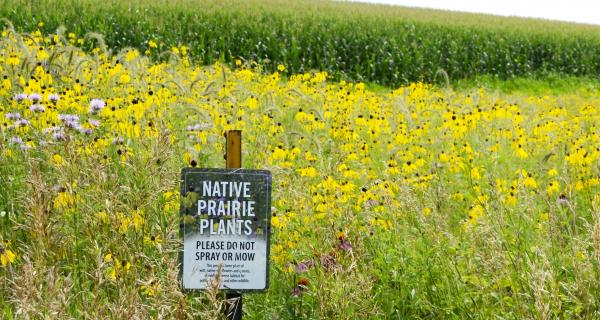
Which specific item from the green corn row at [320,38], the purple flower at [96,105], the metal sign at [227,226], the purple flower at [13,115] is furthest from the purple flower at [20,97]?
the green corn row at [320,38]

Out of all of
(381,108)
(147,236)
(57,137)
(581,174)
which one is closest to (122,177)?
(57,137)

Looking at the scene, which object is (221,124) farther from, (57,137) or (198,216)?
(198,216)

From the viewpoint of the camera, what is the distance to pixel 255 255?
134 inches

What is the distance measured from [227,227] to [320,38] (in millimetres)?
16397

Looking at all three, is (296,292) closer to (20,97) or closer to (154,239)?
(154,239)

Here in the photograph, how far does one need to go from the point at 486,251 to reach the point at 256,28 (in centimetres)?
1528

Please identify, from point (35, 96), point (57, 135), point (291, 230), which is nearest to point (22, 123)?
point (35, 96)

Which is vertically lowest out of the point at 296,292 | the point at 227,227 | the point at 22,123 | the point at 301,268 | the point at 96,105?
the point at 296,292

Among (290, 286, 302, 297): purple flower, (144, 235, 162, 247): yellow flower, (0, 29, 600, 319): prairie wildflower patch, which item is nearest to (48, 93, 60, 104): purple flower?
(0, 29, 600, 319): prairie wildflower patch

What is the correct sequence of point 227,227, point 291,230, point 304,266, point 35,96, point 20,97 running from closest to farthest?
point 227,227 → point 304,266 → point 291,230 → point 35,96 → point 20,97

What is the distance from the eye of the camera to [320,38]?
19422mm

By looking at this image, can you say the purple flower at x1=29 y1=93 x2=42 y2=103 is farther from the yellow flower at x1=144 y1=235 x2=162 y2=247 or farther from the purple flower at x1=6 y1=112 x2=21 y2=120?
the yellow flower at x1=144 y1=235 x2=162 y2=247

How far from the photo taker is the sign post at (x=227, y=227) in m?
3.36

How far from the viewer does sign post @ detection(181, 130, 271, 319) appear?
336cm
